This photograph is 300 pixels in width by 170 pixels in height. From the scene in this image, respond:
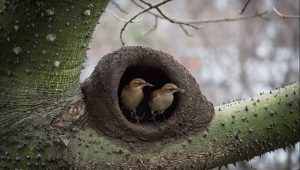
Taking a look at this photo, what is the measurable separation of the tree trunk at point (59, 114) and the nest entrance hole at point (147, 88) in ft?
0.99

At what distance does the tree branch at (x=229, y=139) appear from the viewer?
6.82 feet

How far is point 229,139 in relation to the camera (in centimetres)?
223

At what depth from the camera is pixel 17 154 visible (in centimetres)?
188

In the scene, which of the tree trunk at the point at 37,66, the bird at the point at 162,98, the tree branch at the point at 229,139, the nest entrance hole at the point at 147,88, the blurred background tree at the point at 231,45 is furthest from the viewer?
the blurred background tree at the point at 231,45

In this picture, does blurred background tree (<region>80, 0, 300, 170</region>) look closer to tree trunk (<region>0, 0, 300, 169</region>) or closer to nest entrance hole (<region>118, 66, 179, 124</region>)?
nest entrance hole (<region>118, 66, 179, 124</region>)

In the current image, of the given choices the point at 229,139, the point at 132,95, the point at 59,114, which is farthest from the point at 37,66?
the point at 229,139

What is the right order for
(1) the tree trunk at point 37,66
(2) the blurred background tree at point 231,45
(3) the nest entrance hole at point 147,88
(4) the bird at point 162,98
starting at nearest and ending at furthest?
(1) the tree trunk at point 37,66
(4) the bird at point 162,98
(3) the nest entrance hole at point 147,88
(2) the blurred background tree at point 231,45

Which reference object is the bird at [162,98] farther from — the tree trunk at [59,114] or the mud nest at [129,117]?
the tree trunk at [59,114]

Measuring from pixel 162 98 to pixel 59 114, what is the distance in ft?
1.83

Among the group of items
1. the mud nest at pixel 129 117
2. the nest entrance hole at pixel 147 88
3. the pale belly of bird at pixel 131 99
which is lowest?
the nest entrance hole at pixel 147 88

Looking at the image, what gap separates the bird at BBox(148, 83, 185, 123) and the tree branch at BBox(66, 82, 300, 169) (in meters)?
0.21

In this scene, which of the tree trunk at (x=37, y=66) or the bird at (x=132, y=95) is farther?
the bird at (x=132, y=95)

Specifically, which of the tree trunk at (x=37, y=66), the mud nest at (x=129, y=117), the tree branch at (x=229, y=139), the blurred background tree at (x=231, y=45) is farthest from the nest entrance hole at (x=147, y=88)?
the blurred background tree at (x=231, y=45)

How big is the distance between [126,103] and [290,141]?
747 mm
